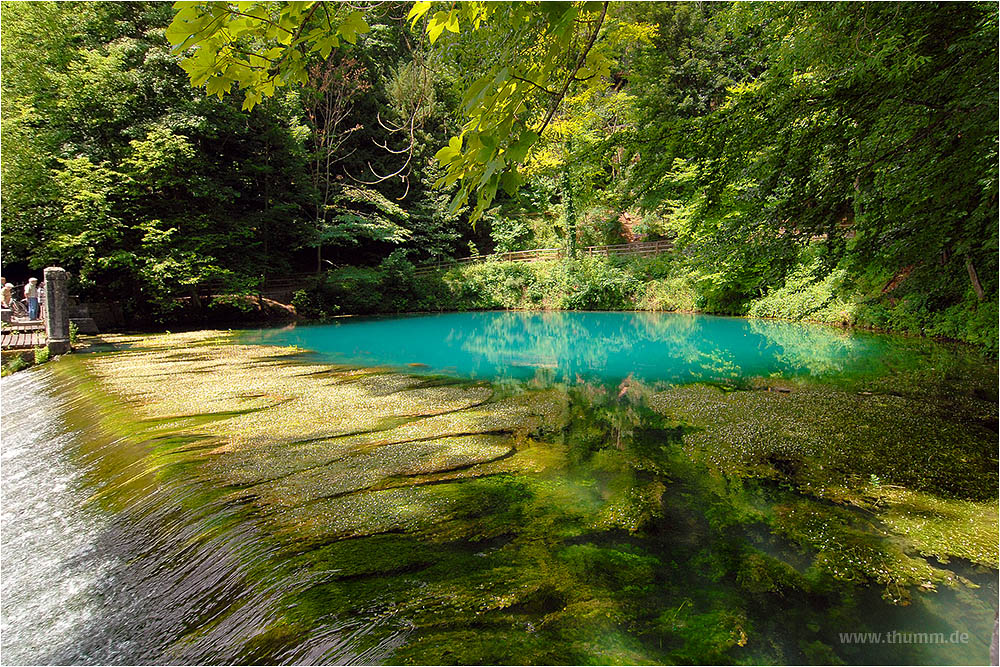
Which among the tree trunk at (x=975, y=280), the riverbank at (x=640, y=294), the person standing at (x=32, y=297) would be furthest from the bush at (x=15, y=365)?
the tree trunk at (x=975, y=280)

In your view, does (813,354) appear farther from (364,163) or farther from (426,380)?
(364,163)

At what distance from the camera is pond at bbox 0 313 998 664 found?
2.35 metres

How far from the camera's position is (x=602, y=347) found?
12.9 metres

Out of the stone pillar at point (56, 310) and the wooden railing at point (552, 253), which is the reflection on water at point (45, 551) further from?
the wooden railing at point (552, 253)

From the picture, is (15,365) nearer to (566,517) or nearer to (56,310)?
(56,310)

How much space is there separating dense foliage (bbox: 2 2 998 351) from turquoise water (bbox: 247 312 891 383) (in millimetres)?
1773

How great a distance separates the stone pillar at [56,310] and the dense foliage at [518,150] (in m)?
5.09

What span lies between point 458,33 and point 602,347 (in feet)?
39.1

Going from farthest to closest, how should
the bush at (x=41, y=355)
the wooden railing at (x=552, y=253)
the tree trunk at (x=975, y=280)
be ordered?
the wooden railing at (x=552, y=253)
the bush at (x=41, y=355)
the tree trunk at (x=975, y=280)

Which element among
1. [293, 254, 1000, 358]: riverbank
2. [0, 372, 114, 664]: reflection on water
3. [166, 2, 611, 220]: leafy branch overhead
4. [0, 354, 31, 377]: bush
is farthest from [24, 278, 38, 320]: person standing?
[166, 2, 611, 220]: leafy branch overhead

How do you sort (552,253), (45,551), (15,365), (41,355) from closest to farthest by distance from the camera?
(45,551) → (15,365) → (41,355) → (552,253)

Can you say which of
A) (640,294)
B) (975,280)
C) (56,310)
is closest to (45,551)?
(56,310)

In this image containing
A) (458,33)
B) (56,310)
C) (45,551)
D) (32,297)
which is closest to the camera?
(458,33)

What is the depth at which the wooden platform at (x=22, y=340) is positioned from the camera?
1056 cm
